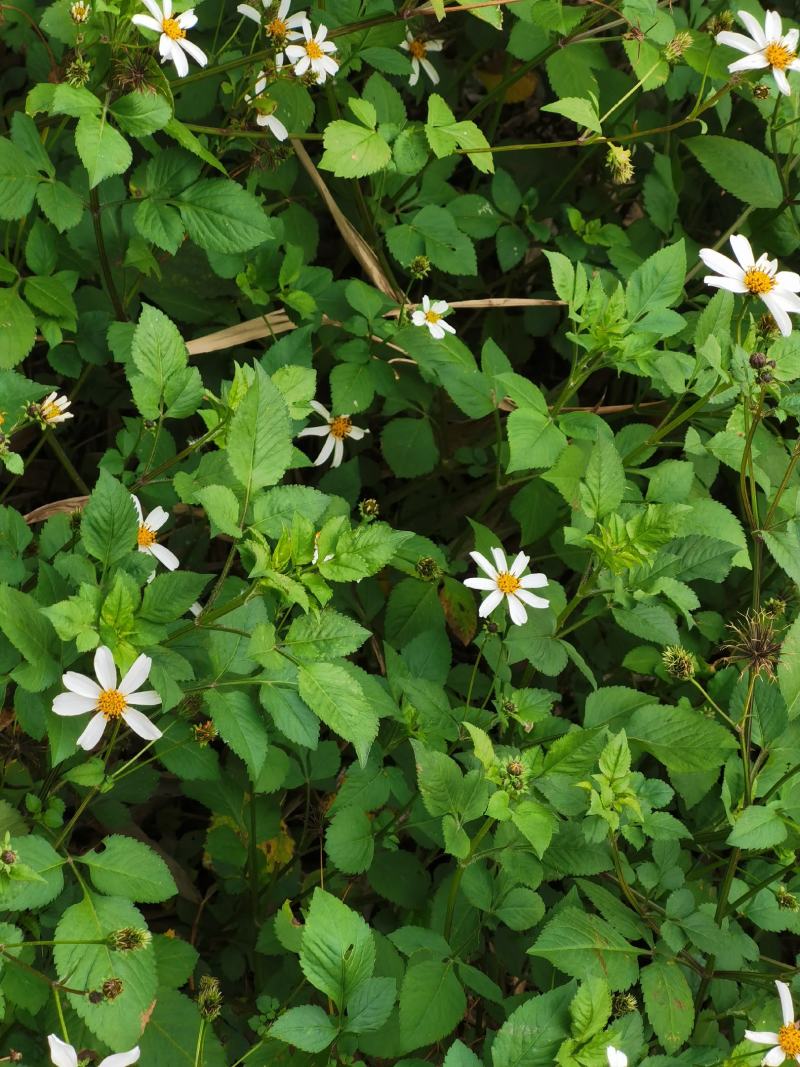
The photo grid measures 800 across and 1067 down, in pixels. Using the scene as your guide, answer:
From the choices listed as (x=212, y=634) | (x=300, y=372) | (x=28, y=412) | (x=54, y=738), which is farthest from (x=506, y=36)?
(x=54, y=738)

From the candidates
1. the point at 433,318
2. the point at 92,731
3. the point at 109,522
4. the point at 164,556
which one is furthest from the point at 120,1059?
the point at 433,318

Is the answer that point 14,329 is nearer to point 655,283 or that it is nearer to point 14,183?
point 14,183

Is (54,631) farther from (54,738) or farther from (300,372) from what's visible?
(300,372)

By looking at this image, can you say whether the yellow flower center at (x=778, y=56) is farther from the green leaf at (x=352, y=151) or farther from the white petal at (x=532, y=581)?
the white petal at (x=532, y=581)

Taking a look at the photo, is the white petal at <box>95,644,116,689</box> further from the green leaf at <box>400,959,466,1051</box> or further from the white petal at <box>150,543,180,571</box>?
the green leaf at <box>400,959,466,1051</box>

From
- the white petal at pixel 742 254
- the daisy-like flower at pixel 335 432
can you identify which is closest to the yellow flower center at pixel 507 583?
the daisy-like flower at pixel 335 432
